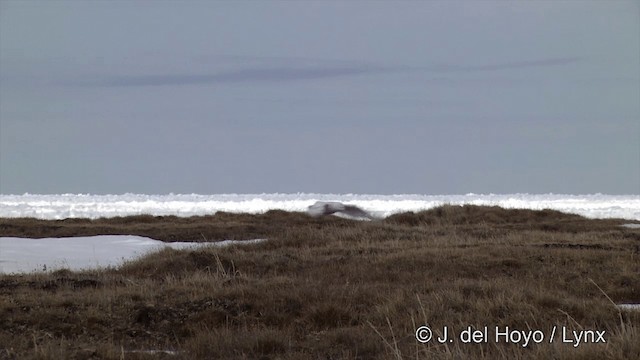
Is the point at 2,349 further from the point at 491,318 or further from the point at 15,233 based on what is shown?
the point at 15,233

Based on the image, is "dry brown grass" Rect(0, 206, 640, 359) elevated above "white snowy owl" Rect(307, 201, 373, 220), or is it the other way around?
"white snowy owl" Rect(307, 201, 373, 220)

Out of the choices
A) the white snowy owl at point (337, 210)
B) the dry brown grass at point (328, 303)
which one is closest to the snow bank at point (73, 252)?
the dry brown grass at point (328, 303)

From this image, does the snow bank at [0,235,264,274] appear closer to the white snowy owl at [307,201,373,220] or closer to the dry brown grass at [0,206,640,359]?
A: the dry brown grass at [0,206,640,359]

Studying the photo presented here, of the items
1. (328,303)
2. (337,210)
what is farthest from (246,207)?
(328,303)

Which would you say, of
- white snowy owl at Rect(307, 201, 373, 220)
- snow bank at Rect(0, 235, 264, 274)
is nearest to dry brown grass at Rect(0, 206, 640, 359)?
snow bank at Rect(0, 235, 264, 274)

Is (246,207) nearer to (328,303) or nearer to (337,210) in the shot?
(337,210)

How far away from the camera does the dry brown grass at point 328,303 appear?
24.9 ft

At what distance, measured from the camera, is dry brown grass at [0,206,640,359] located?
7602mm

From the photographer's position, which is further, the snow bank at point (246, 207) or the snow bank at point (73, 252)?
the snow bank at point (246, 207)

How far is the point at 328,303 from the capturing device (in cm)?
979

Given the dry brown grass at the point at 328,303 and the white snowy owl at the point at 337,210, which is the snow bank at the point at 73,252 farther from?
the white snowy owl at the point at 337,210

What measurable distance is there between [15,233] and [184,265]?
1647 cm

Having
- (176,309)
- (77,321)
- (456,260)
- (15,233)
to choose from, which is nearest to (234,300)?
(176,309)

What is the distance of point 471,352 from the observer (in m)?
7.12
